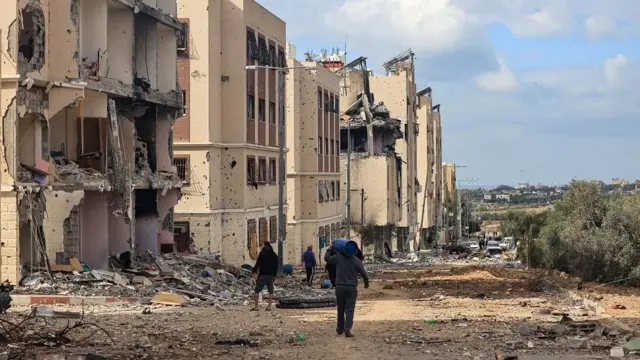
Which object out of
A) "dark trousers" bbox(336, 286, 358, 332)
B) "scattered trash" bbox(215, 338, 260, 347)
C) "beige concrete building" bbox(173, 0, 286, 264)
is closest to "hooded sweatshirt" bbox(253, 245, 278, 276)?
"dark trousers" bbox(336, 286, 358, 332)

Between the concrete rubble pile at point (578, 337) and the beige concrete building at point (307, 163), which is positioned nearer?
the concrete rubble pile at point (578, 337)

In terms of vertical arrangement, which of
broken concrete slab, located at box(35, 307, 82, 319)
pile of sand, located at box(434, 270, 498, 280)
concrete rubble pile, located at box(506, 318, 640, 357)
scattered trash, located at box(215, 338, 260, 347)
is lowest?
pile of sand, located at box(434, 270, 498, 280)

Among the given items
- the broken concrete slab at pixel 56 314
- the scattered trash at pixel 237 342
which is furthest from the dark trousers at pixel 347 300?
the broken concrete slab at pixel 56 314

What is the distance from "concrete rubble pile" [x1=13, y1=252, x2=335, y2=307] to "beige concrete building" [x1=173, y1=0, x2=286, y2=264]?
6421 mm

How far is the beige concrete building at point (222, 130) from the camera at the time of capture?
137 ft

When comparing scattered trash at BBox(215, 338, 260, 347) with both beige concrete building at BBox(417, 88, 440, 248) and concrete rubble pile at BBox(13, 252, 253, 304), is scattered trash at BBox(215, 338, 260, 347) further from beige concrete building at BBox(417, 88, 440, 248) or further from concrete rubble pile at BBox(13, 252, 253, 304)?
beige concrete building at BBox(417, 88, 440, 248)

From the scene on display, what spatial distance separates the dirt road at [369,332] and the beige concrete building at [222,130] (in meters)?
17.7

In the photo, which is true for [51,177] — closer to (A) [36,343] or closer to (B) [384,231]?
(A) [36,343]

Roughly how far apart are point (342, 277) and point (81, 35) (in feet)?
51.8

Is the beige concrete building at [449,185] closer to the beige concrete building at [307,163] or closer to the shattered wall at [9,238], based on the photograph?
the beige concrete building at [307,163]

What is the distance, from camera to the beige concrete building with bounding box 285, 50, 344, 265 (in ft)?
192

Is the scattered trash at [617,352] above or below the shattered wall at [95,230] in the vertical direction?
below

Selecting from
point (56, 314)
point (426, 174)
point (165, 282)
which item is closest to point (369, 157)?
point (426, 174)

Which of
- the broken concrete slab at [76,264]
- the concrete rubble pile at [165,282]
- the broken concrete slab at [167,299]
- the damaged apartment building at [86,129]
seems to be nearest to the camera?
the broken concrete slab at [167,299]
